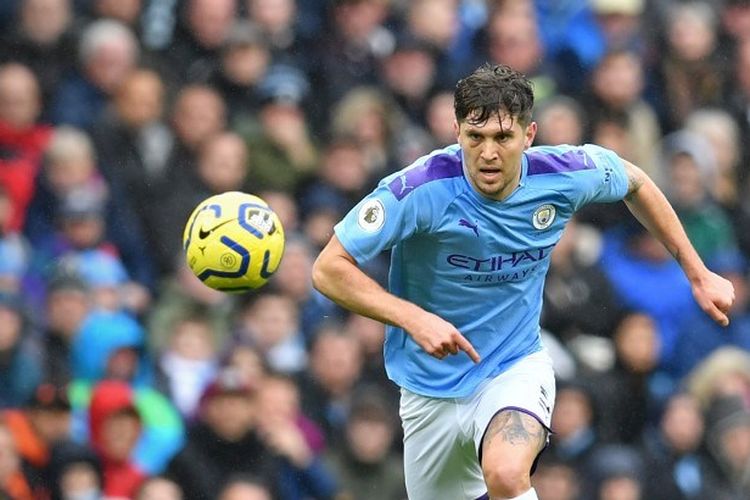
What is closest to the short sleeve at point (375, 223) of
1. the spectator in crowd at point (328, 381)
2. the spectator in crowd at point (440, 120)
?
the spectator in crowd at point (328, 381)

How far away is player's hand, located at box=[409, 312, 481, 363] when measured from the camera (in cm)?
618

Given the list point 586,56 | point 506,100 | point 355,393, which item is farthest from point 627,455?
point 506,100

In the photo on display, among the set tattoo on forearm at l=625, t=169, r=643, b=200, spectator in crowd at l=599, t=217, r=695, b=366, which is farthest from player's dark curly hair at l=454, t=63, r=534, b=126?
spectator in crowd at l=599, t=217, r=695, b=366

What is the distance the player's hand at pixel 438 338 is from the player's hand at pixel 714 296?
135 centimetres

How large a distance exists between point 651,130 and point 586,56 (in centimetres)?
70

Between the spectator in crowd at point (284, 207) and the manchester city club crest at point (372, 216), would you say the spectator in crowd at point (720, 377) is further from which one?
the manchester city club crest at point (372, 216)

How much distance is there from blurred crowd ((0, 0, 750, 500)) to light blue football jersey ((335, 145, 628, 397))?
2.63m

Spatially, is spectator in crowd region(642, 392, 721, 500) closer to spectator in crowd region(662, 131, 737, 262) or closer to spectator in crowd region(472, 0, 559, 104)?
spectator in crowd region(662, 131, 737, 262)

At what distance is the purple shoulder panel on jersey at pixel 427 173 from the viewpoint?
6.69 metres

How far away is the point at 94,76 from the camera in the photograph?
10008 mm

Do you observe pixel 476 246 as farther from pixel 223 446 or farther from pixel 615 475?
pixel 615 475

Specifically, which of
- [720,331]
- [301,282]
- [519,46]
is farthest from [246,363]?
[720,331]

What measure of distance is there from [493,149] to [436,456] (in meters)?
1.51

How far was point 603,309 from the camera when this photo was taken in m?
10.9
